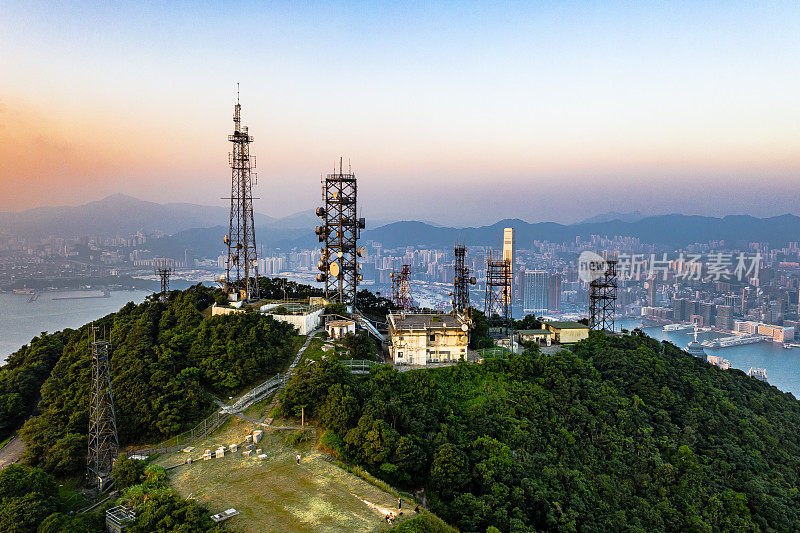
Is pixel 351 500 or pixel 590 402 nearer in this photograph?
pixel 351 500

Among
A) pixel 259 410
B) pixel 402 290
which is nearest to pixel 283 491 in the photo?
pixel 259 410

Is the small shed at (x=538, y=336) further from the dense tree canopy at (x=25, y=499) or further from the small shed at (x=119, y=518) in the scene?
the dense tree canopy at (x=25, y=499)

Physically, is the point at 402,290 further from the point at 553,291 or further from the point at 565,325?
the point at 553,291

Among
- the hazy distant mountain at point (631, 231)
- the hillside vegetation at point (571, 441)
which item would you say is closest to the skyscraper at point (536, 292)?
the hazy distant mountain at point (631, 231)

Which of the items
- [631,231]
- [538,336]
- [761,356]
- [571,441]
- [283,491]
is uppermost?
[631,231]

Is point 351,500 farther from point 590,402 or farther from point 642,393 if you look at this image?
point 642,393

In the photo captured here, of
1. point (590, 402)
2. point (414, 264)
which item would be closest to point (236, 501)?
point (590, 402)
